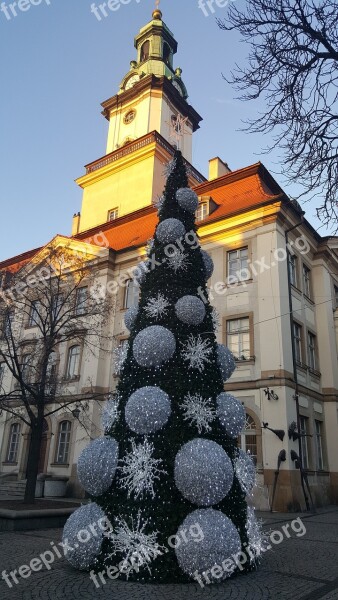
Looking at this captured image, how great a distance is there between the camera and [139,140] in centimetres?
2986

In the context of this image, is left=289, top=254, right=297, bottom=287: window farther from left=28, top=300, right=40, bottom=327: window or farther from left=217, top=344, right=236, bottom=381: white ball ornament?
left=217, top=344, right=236, bottom=381: white ball ornament

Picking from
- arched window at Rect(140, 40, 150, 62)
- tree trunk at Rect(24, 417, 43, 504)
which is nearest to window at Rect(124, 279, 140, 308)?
tree trunk at Rect(24, 417, 43, 504)

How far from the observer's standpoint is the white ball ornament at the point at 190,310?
6.98 meters

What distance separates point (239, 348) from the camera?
1761 cm

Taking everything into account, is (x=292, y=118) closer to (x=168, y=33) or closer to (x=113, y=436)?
(x=113, y=436)

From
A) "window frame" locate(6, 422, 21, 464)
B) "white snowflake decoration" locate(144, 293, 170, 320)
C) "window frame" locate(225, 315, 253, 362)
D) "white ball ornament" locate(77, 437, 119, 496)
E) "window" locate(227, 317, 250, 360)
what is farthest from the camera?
"window frame" locate(6, 422, 21, 464)

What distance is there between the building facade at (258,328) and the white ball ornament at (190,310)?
17.5 ft

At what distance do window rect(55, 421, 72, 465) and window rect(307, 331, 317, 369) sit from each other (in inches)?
441

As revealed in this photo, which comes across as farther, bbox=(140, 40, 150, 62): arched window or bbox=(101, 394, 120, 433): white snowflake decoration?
bbox=(140, 40, 150, 62): arched window

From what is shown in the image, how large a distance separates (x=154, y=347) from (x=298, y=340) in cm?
1306

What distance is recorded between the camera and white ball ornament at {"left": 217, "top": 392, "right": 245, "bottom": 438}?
6.52m

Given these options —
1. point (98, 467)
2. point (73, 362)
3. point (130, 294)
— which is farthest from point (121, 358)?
point (73, 362)

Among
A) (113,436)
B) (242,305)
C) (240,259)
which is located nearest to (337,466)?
Answer: (242,305)

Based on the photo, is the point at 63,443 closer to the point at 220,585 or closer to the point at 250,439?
the point at 250,439
